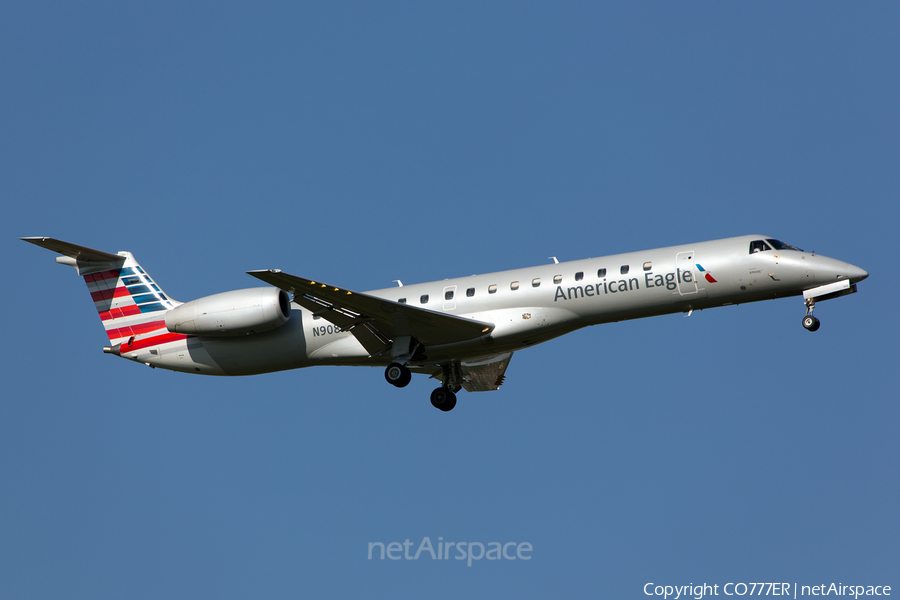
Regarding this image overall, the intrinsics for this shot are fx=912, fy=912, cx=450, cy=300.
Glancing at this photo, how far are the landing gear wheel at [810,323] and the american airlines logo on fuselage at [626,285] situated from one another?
2211mm

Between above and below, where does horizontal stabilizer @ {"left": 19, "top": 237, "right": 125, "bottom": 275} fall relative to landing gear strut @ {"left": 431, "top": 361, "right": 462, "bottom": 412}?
above

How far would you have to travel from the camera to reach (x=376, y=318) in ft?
72.7

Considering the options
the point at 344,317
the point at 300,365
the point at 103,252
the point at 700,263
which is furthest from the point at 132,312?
the point at 700,263

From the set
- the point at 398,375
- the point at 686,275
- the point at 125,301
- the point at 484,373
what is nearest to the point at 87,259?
the point at 125,301

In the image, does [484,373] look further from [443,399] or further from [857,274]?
[857,274]

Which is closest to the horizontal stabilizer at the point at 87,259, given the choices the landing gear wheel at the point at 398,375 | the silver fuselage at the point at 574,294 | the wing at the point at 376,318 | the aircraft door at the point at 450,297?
the silver fuselage at the point at 574,294

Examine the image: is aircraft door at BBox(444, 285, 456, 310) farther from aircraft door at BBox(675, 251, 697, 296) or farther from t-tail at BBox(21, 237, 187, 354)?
t-tail at BBox(21, 237, 187, 354)

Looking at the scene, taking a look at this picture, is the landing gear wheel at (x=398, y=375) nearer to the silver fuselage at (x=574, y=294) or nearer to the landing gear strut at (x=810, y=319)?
the silver fuselage at (x=574, y=294)

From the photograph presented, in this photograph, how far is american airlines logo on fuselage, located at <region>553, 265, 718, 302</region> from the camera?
21.2m

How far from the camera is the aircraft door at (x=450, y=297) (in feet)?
74.6

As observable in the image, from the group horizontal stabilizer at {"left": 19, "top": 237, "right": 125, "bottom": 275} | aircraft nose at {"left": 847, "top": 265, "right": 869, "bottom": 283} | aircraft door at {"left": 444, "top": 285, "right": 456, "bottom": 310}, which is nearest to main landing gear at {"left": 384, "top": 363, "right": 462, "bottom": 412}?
aircraft door at {"left": 444, "top": 285, "right": 456, "bottom": 310}

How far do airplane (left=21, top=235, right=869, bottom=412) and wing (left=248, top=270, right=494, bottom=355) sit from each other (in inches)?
1.2

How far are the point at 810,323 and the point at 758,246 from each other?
2.11 m

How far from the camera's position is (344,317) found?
22.2 metres
